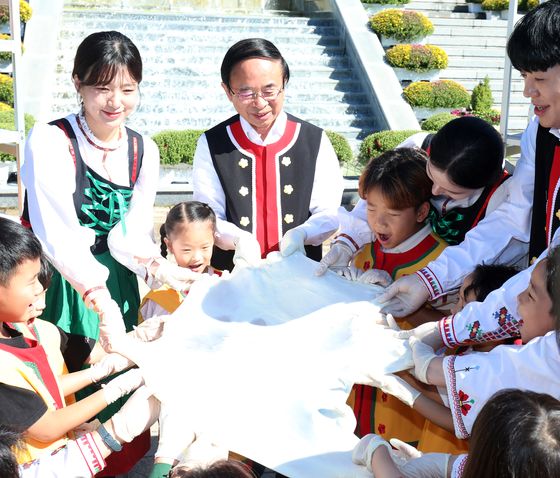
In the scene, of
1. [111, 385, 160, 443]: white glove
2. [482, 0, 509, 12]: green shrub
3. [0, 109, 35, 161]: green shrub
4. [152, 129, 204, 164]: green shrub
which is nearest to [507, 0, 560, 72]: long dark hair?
[111, 385, 160, 443]: white glove

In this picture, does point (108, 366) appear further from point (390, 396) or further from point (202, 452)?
point (390, 396)

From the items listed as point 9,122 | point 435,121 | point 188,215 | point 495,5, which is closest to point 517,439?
point 188,215

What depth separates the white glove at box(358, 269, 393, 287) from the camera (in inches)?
114

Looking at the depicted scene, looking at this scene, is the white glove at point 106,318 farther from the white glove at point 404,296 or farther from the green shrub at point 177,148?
the green shrub at point 177,148

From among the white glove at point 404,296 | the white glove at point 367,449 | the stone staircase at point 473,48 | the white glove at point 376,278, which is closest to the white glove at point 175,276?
the white glove at point 376,278

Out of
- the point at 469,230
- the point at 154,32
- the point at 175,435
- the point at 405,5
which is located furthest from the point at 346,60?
the point at 175,435

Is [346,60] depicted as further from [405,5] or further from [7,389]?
[7,389]

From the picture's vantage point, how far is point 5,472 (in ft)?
5.22

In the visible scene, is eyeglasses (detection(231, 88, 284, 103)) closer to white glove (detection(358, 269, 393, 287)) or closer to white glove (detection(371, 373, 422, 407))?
white glove (detection(358, 269, 393, 287))

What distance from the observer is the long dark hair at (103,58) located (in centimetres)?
288

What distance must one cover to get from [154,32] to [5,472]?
1259 cm

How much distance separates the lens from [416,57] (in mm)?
12562

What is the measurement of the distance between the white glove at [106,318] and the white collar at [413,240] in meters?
1.07

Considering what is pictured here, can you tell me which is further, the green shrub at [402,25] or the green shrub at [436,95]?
the green shrub at [402,25]
